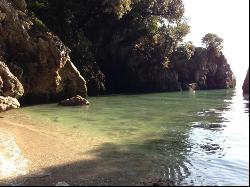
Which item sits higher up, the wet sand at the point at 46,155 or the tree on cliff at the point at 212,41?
the tree on cliff at the point at 212,41

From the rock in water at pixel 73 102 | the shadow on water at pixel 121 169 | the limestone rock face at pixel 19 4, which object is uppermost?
the limestone rock face at pixel 19 4

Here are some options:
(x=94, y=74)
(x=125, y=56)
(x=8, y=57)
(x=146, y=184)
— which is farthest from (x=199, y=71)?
(x=146, y=184)

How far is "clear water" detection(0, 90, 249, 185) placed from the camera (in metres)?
12.4

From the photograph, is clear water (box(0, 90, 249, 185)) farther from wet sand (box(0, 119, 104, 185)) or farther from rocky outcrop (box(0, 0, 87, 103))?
rocky outcrop (box(0, 0, 87, 103))

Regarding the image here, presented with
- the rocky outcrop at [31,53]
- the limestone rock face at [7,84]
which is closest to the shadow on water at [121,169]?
the limestone rock face at [7,84]

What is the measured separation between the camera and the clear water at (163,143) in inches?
487

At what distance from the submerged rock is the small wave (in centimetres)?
987

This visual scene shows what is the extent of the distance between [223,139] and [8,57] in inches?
818

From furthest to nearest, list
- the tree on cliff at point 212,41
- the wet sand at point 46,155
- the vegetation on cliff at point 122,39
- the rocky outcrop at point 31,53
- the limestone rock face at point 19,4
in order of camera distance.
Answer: the tree on cliff at point 212,41 < the vegetation on cliff at point 122,39 < the limestone rock face at point 19,4 < the rocky outcrop at point 31,53 < the wet sand at point 46,155

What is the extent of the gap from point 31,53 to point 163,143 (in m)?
20.1

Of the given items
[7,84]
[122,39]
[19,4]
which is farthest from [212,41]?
[7,84]

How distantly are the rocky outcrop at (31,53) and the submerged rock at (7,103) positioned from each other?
14.4 feet

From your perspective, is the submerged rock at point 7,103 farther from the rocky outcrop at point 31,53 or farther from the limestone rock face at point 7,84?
the rocky outcrop at point 31,53

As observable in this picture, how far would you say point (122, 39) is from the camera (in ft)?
182
